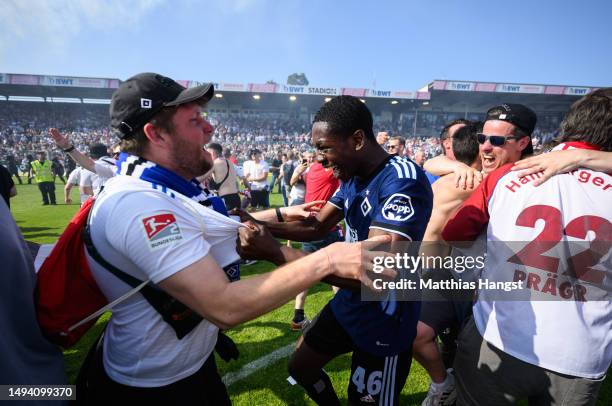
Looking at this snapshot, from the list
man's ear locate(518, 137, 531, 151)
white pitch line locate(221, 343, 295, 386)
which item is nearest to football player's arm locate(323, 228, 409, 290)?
man's ear locate(518, 137, 531, 151)

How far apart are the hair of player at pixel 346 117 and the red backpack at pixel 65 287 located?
161 cm

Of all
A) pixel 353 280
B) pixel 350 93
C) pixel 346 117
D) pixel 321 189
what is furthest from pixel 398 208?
pixel 350 93

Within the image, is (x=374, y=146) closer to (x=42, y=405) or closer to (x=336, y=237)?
(x=42, y=405)

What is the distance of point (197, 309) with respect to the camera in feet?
4.26

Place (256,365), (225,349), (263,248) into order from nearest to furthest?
(263,248), (225,349), (256,365)

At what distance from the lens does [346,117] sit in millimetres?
2289

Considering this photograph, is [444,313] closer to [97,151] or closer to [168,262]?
[168,262]

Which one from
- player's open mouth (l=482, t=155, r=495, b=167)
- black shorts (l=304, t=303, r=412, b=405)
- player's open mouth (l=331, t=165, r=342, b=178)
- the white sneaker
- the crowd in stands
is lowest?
the white sneaker

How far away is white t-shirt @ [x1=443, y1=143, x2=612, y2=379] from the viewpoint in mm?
1789

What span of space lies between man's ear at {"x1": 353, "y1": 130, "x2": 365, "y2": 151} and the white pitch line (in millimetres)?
2955

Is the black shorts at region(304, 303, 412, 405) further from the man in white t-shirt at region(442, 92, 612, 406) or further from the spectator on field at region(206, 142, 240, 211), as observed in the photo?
the spectator on field at region(206, 142, 240, 211)

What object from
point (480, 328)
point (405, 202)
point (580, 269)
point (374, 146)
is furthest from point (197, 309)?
point (580, 269)

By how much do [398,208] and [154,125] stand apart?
4.75ft

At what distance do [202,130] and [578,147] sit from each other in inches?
90.5
